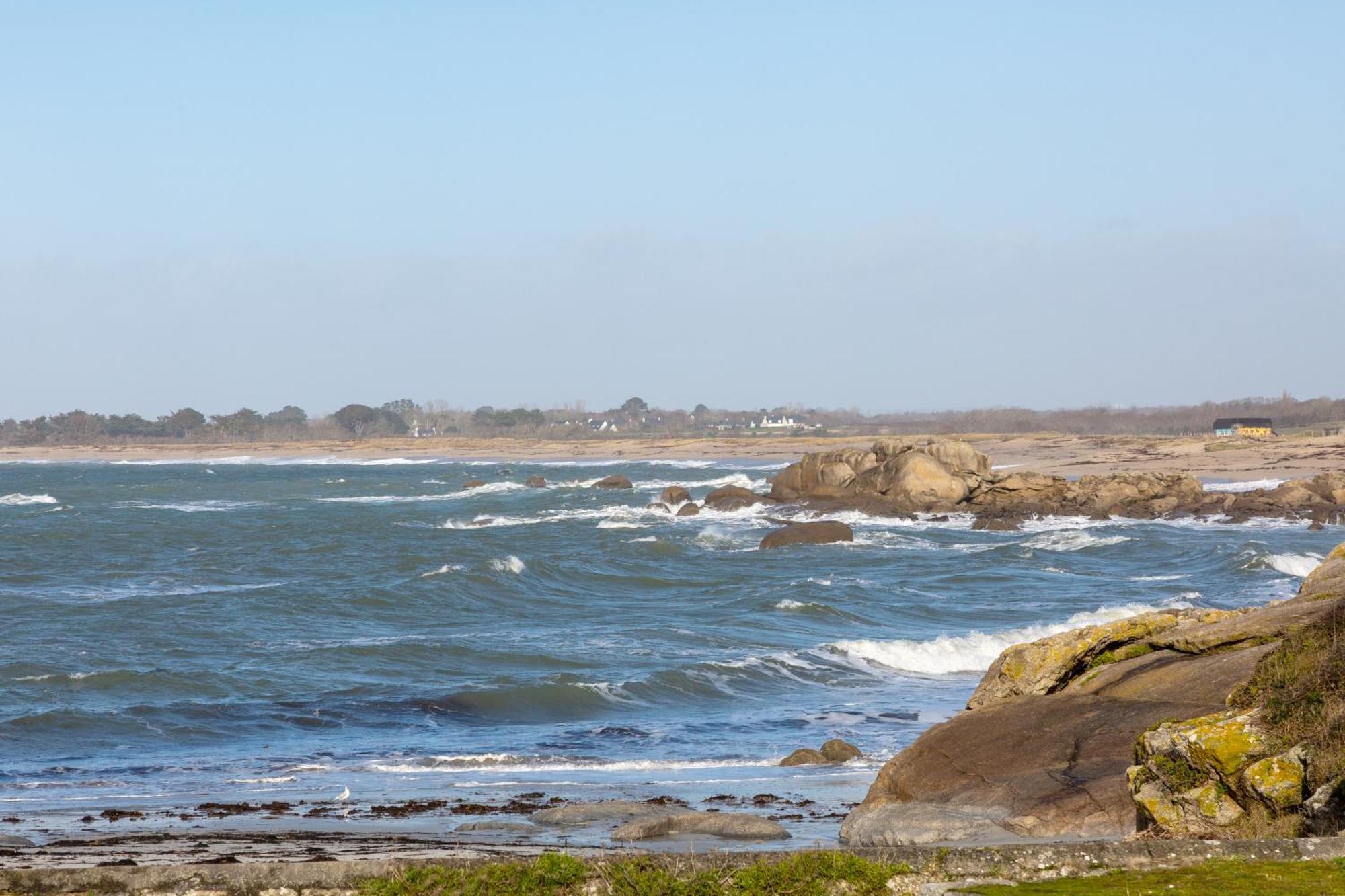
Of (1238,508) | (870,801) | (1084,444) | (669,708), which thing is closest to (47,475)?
(1084,444)

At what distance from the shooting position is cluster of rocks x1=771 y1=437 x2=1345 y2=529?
53.6 meters

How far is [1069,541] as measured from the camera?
45500 millimetres

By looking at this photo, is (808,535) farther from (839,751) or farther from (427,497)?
(427,497)

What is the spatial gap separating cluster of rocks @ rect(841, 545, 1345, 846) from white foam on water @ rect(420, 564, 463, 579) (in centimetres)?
2494

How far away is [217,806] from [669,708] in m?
8.38

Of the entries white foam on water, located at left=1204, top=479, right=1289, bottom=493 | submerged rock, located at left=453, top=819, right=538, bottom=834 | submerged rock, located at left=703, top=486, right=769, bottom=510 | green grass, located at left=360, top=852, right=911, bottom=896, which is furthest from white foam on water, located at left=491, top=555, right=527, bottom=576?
white foam on water, located at left=1204, top=479, right=1289, bottom=493

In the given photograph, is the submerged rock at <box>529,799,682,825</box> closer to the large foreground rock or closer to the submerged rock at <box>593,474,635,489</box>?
the large foreground rock

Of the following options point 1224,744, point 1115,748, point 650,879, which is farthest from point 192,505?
point 1224,744

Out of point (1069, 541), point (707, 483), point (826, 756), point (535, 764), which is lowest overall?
point (1069, 541)

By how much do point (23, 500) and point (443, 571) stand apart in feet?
179

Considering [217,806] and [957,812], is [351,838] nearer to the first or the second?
[217,806]

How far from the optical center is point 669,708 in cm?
2034

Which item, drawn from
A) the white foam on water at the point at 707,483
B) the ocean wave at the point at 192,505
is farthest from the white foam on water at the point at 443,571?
the white foam on water at the point at 707,483

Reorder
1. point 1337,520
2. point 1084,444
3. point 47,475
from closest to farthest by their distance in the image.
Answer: point 1337,520 → point 1084,444 → point 47,475
